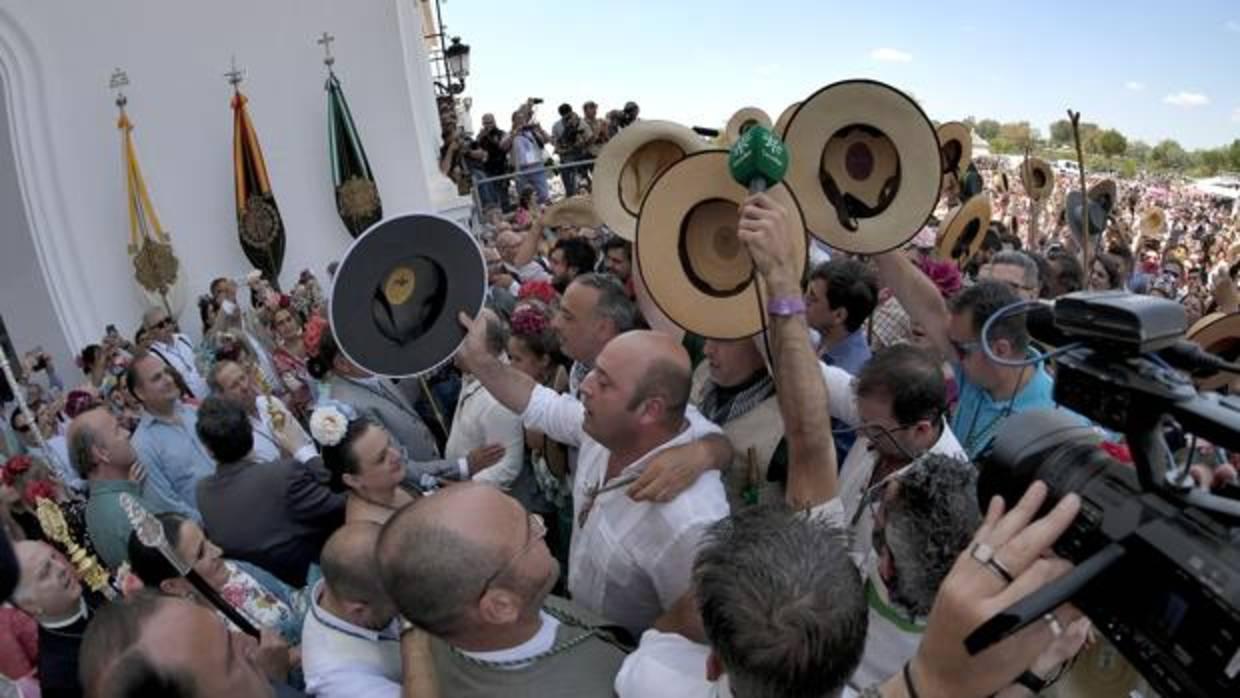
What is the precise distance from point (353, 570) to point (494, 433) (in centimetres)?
139

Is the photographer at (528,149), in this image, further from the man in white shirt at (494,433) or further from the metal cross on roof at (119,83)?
the man in white shirt at (494,433)

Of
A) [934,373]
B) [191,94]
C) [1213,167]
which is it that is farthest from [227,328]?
[1213,167]

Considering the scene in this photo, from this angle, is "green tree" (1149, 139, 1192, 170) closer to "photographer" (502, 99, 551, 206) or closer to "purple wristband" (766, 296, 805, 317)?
"photographer" (502, 99, 551, 206)

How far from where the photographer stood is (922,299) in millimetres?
3375

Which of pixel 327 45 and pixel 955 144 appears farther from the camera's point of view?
pixel 327 45

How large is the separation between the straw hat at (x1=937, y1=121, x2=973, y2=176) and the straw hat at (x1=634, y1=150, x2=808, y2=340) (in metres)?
6.69

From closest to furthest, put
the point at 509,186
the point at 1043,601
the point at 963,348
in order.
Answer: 1. the point at 1043,601
2. the point at 963,348
3. the point at 509,186

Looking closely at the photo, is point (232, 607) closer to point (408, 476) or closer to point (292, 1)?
point (408, 476)

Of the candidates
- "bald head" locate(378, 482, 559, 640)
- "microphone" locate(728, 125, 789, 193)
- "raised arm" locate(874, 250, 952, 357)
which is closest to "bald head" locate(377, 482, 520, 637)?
"bald head" locate(378, 482, 559, 640)

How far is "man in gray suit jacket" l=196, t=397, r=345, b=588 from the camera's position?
3.09 meters

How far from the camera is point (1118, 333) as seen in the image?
110 cm

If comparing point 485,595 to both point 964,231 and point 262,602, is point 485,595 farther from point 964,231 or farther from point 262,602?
point 964,231

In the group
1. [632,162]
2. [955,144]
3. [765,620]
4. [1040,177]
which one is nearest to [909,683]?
[765,620]

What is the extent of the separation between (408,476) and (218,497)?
2.48 ft
